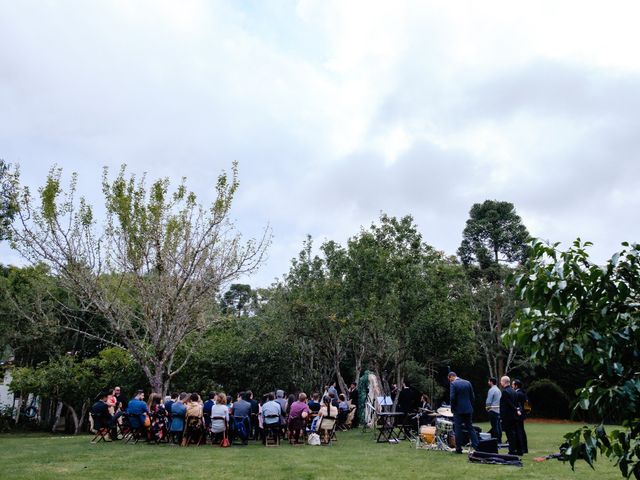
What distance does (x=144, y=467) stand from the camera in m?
8.91

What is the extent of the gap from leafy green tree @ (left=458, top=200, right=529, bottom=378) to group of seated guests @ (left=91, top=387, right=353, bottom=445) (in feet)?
68.0

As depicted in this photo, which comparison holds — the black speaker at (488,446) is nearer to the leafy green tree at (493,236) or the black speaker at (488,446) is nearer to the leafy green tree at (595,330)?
the leafy green tree at (595,330)

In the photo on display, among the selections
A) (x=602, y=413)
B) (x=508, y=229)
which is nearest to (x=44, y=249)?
(x=602, y=413)

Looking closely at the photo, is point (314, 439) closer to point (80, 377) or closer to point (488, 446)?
point (488, 446)

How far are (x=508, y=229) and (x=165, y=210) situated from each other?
75.4ft

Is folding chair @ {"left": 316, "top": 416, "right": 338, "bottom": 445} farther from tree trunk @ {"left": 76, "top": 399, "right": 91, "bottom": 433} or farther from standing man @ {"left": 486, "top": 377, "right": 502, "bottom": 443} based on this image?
tree trunk @ {"left": 76, "top": 399, "right": 91, "bottom": 433}

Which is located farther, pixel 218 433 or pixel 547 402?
pixel 547 402

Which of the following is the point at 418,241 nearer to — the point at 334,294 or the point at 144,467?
the point at 334,294

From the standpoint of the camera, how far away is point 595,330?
2.60m

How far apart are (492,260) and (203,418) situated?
972 inches

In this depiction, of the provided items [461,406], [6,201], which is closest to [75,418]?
[6,201]

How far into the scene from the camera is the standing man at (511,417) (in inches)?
430

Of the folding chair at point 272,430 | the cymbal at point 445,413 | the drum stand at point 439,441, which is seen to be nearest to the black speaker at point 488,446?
the drum stand at point 439,441

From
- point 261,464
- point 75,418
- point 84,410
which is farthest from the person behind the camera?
point 84,410
